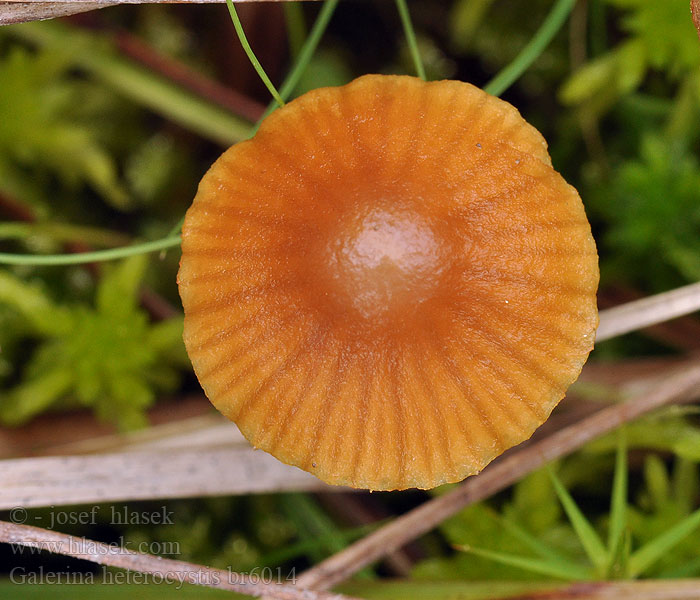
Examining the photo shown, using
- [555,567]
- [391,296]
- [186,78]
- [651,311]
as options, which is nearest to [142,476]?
[391,296]

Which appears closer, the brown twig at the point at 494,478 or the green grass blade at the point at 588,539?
the green grass blade at the point at 588,539

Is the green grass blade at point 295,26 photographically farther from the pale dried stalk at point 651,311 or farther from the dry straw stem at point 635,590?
the dry straw stem at point 635,590

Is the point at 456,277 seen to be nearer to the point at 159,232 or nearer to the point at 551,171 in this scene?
the point at 551,171

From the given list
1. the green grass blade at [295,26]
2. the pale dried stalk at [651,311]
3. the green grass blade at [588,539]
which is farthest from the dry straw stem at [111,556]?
the green grass blade at [295,26]

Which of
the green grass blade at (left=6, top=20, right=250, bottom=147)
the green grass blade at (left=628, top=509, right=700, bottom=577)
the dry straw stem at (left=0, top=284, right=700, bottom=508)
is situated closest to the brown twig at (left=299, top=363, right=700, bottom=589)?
the dry straw stem at (left=0, top=284, right=700, bottom=508)

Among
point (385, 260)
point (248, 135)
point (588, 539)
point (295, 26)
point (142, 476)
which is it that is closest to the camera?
point (385, 260)

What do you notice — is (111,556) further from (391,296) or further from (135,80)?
(135,80)
